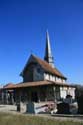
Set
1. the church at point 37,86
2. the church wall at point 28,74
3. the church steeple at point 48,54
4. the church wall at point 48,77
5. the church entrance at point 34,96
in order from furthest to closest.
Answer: the church steeple at point 48,54, the church wall at point 28,74, the church wall at point 48,77, the church entrance at point 34,96, the church at point 37,86

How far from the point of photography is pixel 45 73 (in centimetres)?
4775

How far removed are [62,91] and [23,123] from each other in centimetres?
2904

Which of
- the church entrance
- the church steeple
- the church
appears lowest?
the church entrance

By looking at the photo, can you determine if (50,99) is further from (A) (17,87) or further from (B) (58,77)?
(B) (58,77)

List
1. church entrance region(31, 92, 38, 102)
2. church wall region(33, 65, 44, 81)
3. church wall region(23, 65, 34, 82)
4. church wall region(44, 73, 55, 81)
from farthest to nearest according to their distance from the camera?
church wall region(23, 65, 34, 82)
church wall region(44, 73, 55, 81)
church wall region(33, 65, 44, 81)
church entrance region(31, 92, 38, 102)

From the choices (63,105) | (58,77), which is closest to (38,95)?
(58,77)

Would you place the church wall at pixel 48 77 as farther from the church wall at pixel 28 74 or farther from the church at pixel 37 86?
the church wall at pixel 28 74

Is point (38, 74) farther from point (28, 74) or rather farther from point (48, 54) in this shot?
point (48, 54)

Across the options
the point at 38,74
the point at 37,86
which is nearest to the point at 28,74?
the point at 38,74

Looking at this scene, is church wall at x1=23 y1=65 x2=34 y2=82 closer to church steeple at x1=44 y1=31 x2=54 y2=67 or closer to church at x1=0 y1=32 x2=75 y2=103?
church at x1=0 y1=32 x2=75 y2=103

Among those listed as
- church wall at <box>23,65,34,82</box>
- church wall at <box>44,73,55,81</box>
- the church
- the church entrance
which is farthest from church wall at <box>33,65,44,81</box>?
the church entrance

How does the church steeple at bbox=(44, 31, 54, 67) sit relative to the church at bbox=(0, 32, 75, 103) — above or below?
above

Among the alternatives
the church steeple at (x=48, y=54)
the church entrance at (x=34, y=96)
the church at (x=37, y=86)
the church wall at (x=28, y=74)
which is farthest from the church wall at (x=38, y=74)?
the church steeple at (x=48, y=54)

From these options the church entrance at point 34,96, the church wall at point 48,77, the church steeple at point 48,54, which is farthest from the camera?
the church steeple at point 48,54
